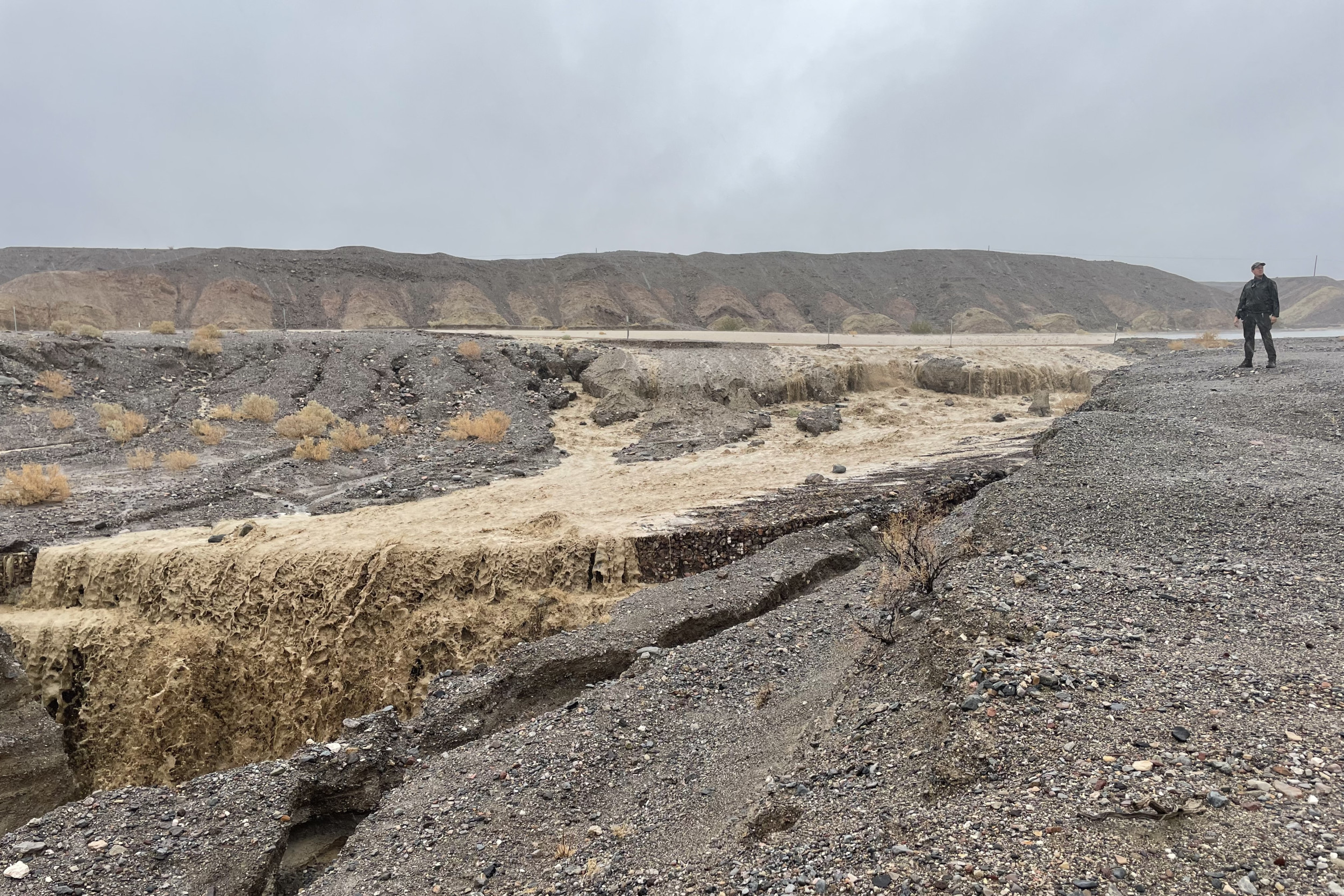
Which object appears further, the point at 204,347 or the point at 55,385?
the point at 204,347

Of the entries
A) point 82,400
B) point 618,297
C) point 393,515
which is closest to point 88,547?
point 393,515

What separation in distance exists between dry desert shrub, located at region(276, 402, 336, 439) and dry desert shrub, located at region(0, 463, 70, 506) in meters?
4.13

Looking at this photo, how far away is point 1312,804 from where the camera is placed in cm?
261

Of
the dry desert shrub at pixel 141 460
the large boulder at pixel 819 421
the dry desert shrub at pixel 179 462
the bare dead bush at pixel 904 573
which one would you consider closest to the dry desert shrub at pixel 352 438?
the dry desert shrub at pixel 179 462

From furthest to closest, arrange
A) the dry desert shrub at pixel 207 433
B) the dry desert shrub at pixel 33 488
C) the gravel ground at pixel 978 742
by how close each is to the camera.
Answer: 1. the dry desert shrub at pixel 207 433
2. the dry desert shrub at pixel 33 488
3. the gravel ground at pixel 978 742

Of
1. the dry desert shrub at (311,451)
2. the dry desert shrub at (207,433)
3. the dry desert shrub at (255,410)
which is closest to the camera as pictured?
the dry desert shrub at (311,451)

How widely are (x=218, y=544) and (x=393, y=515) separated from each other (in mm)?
2286

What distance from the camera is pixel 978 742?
11.4ft

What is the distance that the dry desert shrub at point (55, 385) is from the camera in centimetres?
1658

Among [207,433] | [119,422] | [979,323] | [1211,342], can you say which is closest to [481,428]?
[207,433]

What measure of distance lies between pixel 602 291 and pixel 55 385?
4146 centimetres

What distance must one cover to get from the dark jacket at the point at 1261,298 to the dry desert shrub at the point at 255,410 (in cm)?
1948

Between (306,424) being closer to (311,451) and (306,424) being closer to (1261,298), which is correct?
(311,451)

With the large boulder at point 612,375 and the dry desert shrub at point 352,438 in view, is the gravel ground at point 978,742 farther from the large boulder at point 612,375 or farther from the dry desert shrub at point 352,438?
the large boulder at point 612,375
